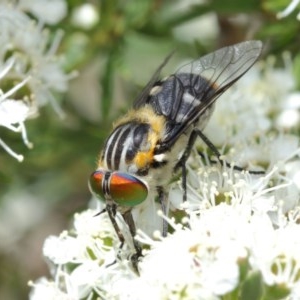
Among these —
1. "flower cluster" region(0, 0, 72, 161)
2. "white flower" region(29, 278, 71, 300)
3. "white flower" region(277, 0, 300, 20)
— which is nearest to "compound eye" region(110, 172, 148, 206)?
"white flower" region(29, 278, 71, 300)

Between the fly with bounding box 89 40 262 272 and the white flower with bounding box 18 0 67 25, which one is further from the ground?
the white flower with bounding box 18 0 67 25

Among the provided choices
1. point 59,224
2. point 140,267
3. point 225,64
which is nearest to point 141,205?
point 140,267

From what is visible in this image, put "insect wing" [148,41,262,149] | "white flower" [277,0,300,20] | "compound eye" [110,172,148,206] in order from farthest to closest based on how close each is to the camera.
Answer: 1. "white flower" [277,0,300,20]
2. "insect wing" [148,41,262,149]
3. "compound eye" [110,172,148,206]

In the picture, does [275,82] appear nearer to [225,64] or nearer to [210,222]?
[225,64]

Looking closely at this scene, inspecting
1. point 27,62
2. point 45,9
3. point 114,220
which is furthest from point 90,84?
point 114,220

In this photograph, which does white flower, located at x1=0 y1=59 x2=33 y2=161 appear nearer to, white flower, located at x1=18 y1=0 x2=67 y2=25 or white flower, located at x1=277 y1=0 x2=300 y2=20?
white flower, located at x1=18 y1=0 x2=67 y2=25

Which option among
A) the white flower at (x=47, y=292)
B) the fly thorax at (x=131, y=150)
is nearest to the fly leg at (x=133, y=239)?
the fly thorax at (x=131, y=150)

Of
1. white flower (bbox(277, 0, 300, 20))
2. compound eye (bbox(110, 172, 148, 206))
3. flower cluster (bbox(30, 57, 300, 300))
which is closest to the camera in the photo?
flower cluster (bbox(30, 57, 300, 300))

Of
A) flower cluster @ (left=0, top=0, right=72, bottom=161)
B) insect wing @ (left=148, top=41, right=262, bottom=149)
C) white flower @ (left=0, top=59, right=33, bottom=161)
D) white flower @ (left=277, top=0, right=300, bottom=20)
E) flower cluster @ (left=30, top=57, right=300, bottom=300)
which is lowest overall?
flower cluster @ (left=30, top=57, right=300, bottom=300)

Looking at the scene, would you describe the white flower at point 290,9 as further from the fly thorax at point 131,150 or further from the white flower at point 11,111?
the white flower at point 11,111
